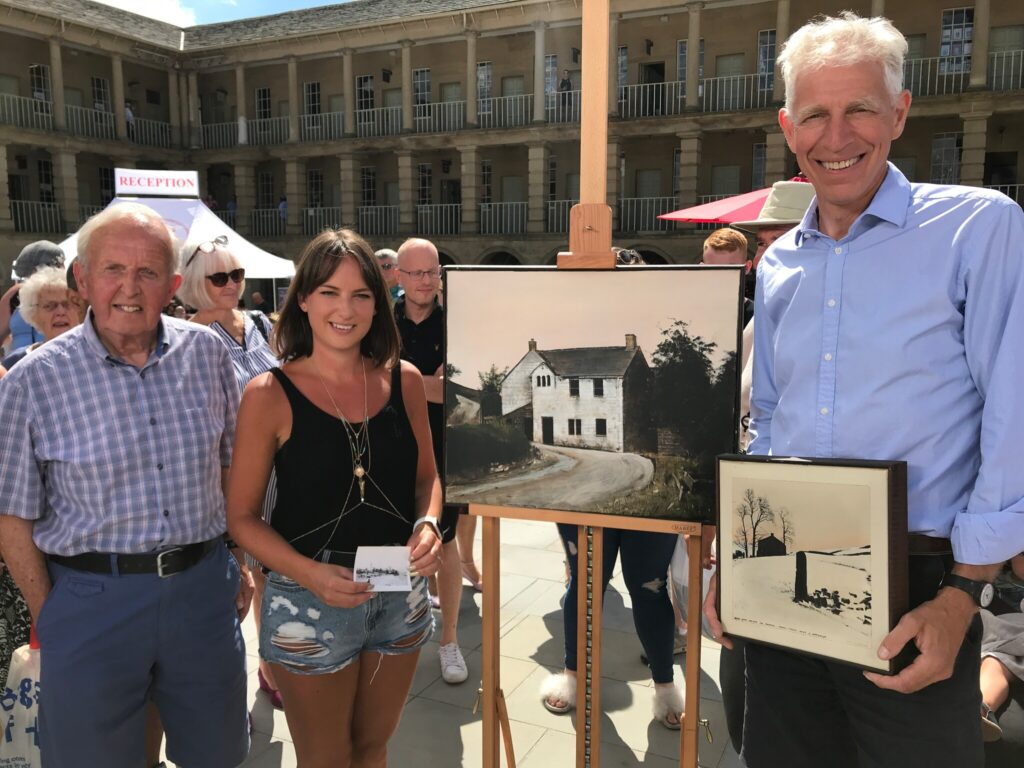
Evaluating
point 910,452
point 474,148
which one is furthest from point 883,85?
point 474,148

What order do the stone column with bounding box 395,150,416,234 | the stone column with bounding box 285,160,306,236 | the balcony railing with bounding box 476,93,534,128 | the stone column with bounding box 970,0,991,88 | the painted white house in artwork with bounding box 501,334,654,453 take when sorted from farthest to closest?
the stone column with bounding box 285,160,306,236
the stone column with bounding box 395,150,416,234
the balcony railing with bounding box 476,93,534,128
the stone column with bounding box 970,0,991,88
the painted white house in artwork with bounding box 501,334,654,453

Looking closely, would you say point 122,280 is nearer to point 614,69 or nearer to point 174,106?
point 614,69

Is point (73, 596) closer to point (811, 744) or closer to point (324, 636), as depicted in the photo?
point (324, 636)

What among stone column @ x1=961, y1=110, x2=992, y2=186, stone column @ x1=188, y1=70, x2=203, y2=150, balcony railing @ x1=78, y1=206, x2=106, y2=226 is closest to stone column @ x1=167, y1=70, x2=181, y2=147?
stone column @ x1=188, y1=70, x2=203, y2=150

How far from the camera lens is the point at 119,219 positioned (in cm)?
203

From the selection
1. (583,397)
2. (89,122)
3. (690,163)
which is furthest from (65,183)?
(583,397)

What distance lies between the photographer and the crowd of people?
4.84ft

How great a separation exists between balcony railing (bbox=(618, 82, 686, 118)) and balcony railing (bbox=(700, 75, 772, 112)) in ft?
2.33

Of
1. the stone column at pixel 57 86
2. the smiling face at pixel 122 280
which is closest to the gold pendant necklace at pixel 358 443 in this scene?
the smiling face at pixel 122 280

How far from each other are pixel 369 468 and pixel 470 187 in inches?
872

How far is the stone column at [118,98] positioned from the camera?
24766mm

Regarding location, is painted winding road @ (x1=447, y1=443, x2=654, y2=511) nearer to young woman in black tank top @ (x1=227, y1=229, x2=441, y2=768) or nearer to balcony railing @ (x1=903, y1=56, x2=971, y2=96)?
young woman in black tank top @ (x1=227, y1=229, x2=441, y2=768)

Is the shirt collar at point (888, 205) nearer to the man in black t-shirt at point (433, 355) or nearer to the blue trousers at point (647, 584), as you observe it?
the blue trousers at point (647, 584)

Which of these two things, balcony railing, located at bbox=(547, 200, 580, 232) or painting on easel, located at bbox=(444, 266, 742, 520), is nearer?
painting on easel, located at bbox=(444, 266, 742, 520)
